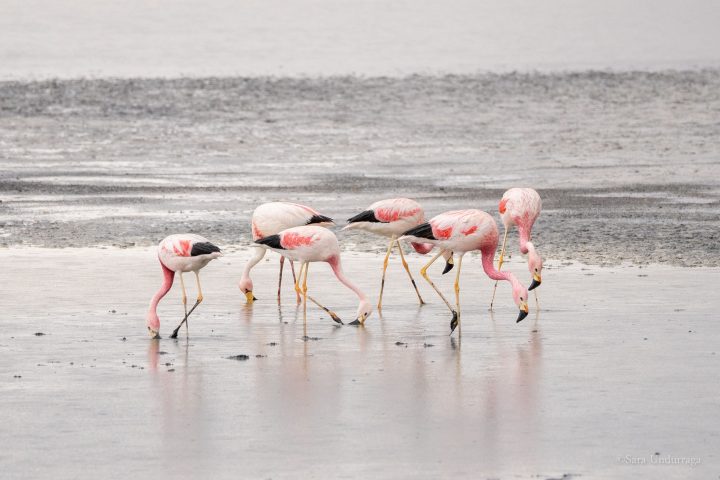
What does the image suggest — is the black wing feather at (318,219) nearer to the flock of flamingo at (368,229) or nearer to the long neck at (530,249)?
the flock of flamingo at (368,229)

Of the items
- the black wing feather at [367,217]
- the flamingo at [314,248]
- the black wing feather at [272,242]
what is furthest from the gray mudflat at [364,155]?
the black wing feather at [272,242]

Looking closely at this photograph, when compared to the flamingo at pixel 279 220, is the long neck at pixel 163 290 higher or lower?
lower

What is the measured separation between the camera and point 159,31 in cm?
6556

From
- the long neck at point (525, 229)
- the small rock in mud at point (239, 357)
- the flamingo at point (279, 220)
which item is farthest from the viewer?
the long neck at point (525, 229)

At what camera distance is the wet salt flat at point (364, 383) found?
6.99 metres

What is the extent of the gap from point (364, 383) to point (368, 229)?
375 centimetres

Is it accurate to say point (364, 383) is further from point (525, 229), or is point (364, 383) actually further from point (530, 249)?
point (525, 229)

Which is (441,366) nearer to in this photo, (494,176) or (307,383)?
(307,383)

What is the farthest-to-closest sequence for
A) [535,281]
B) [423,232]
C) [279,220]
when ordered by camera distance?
[279,220], [423,232], [535,281]

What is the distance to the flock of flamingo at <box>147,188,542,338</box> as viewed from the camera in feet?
34.5

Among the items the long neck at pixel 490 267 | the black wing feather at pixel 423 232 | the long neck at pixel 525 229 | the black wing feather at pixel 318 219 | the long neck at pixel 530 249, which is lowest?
the long neck at pixel 490 267

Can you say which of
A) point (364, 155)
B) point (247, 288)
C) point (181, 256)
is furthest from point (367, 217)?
point (364, 155)

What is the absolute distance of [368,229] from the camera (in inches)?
485

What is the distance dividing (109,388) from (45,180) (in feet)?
45.4
